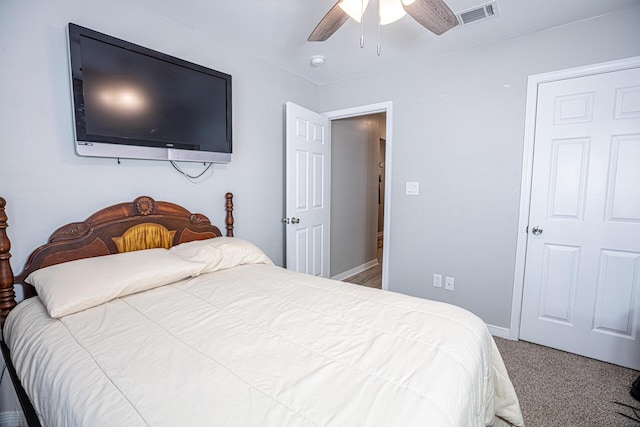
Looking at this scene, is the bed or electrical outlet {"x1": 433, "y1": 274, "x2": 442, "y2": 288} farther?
electrical outlet {"x1": 433, "y1": 274, "x2": 442, "y2": 288}

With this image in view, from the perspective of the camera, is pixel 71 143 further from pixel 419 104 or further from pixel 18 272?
pixel 419 104

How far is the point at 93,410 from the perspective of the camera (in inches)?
30.3

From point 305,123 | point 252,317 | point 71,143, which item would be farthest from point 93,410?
point 305,123

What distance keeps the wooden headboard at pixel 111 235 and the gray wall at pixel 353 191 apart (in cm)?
194

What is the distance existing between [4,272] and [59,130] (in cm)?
80

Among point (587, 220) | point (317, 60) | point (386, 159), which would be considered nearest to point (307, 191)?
point (386, 159)

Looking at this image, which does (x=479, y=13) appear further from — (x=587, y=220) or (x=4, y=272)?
(x=4, y=272)

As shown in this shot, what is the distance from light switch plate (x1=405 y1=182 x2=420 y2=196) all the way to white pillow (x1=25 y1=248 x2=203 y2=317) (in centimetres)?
206

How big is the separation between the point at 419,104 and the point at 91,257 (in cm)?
285

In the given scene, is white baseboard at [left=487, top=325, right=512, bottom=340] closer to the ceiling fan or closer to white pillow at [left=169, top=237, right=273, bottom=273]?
white pillow at [left=169, top=237, right=273, bottom=273]

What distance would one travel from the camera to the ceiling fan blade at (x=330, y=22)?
Answer: 1.53 metres

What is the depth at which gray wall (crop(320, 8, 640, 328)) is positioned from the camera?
7.17ft

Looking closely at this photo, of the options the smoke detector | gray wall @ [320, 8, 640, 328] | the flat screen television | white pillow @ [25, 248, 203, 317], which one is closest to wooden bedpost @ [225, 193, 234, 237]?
the flat screen television

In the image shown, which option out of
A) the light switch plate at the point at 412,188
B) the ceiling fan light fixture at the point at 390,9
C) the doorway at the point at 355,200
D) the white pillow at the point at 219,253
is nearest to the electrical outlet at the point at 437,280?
the light switch plate at the point at 412,188
